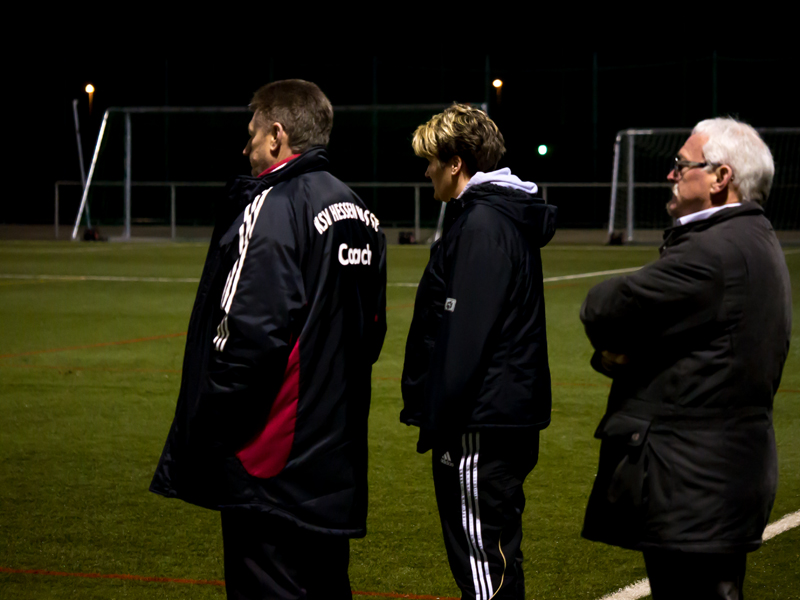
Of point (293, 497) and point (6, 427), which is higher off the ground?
point (293, 497)

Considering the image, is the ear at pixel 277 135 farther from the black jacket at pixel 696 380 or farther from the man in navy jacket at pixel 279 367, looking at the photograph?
the black jacket at pixel 696 380

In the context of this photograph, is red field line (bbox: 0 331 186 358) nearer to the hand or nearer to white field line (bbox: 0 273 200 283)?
white field line (bbox: 0 273 200 283)

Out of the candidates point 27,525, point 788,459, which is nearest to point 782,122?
point 788,459

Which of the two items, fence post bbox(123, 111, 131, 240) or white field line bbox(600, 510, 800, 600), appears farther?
fence post bbox(123, 111, 131, 240)

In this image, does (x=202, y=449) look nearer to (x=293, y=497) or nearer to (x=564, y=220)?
(x=293, y=497)

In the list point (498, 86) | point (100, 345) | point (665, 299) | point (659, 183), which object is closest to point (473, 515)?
point (665, 299)

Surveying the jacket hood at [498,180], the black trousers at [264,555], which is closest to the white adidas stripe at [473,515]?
the black trousers at [264,555]

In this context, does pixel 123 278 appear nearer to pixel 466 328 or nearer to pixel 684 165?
pixel 466 328

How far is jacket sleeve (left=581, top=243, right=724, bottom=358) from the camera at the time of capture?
2.74 m

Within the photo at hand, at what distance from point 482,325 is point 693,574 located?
0.94 meters

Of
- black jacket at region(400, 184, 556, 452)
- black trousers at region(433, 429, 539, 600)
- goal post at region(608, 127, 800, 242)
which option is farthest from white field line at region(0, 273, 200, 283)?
black trousers at region(433, 429, 539, 600)

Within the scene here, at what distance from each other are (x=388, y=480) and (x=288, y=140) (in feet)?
10.5

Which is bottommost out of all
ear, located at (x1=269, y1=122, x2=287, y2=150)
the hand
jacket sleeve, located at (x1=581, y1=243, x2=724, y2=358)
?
the hand

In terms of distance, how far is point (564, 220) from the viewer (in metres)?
32.4
